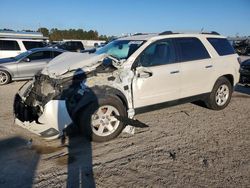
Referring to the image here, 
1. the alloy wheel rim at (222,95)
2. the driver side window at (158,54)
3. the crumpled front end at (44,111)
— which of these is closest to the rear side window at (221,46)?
the alloy wheel rim at (222,95)

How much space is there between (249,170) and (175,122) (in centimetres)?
233

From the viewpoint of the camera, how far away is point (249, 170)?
413cm

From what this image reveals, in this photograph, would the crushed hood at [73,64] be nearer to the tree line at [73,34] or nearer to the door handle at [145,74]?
the door handle at [145,74]

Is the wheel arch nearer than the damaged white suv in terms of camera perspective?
No

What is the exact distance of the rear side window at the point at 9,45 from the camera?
589 inches

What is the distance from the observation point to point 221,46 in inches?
279

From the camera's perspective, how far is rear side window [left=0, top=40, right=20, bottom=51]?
15.0m

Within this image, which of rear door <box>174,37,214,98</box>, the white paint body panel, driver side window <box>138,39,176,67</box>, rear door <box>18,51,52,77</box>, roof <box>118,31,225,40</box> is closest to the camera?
the white paint body panel

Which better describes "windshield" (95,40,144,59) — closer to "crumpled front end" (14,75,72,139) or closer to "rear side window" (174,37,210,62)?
"rear side window" (174,37,210,62)

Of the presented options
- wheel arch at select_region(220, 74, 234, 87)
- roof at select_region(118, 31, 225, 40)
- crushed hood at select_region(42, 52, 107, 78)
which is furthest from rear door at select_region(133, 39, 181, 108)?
wheel arch at select_region(220, 74, 234, 87)

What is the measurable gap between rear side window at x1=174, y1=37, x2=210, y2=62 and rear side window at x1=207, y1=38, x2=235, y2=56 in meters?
0.40

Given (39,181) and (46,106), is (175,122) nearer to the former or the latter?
(46,106)

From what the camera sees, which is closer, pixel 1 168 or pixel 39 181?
pixel 39 181

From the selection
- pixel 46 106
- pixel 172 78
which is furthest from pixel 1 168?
pixel 172 78
